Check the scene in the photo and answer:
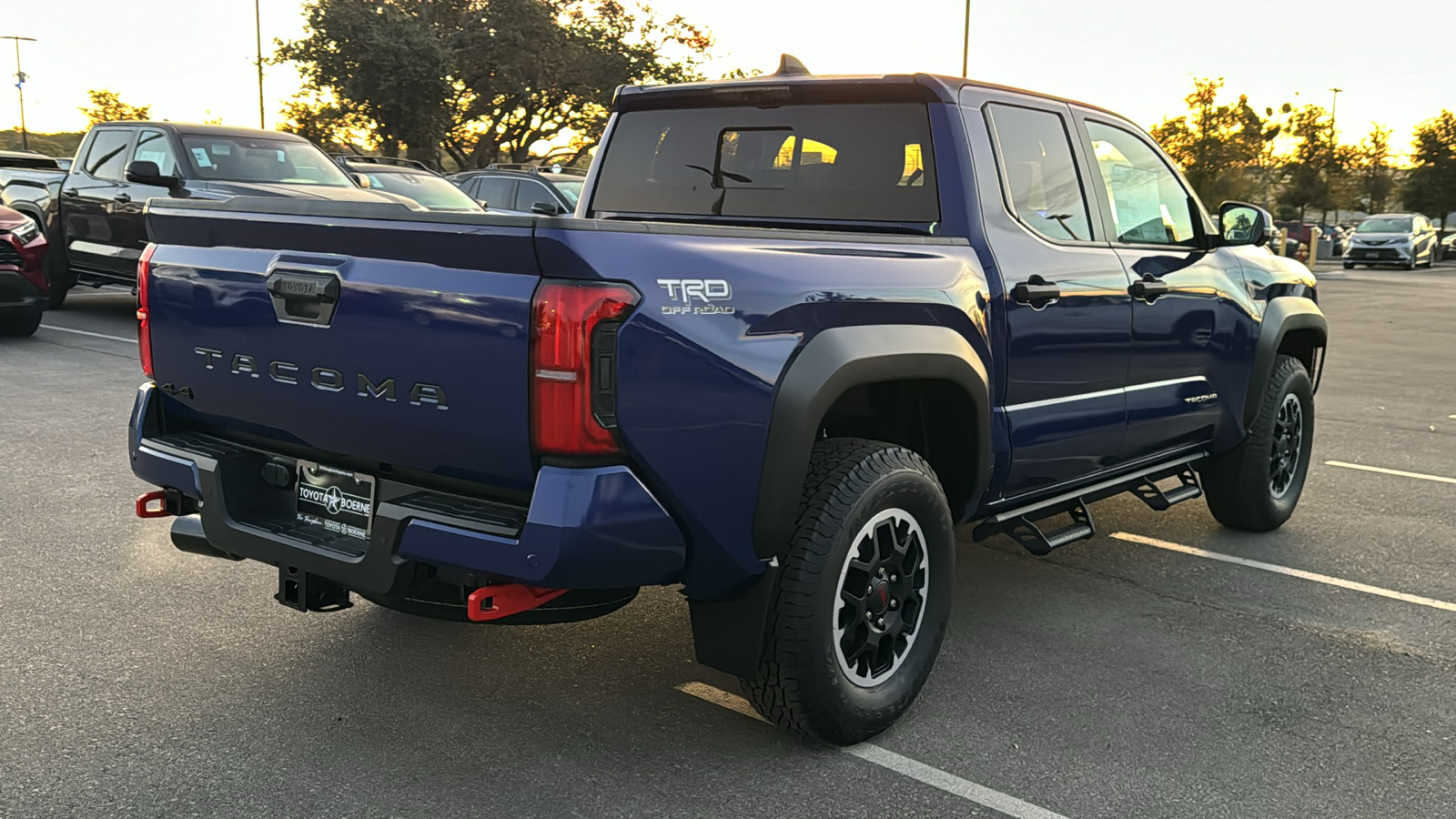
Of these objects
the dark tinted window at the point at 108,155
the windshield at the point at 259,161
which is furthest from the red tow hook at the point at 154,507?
the dark tinted window at the point at 108,155

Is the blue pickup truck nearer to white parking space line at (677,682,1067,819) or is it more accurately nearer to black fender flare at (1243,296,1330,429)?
white parking space line at (677,682,1067,819)

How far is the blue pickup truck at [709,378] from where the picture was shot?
9.24ft

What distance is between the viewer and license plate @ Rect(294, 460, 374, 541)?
3174 millimetres

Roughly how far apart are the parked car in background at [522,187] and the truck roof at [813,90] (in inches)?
379

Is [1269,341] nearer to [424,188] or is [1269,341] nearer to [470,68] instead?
[424,188]

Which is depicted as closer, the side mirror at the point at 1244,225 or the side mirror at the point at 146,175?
the side mirror at the point at 1244,225

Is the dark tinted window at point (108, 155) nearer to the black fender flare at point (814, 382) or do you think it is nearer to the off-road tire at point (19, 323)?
the off-road tire at point (19, 323)

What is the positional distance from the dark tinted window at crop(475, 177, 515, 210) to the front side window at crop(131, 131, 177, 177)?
15.0ft

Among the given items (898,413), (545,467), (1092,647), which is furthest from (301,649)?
(1092,647)

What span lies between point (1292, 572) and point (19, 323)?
1070cm

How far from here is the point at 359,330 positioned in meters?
3.00

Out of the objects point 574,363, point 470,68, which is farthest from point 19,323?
point 470,68

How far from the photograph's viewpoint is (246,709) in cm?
357

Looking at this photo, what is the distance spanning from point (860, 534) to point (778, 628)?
0.37 m
